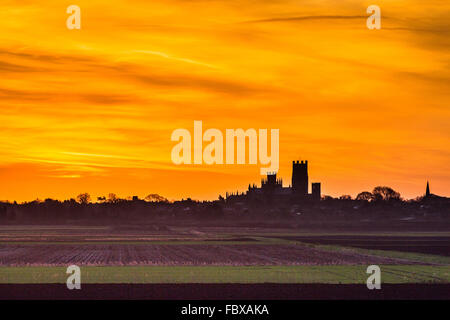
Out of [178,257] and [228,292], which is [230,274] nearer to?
[228,292]

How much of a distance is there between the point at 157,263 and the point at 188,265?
10.9ft

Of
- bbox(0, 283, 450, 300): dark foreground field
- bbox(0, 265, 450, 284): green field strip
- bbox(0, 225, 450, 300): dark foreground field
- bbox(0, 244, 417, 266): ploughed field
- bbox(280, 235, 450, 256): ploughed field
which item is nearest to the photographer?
bbox(0, 283, 450, 300): dark foreground field

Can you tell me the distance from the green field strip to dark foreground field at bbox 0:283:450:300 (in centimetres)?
300

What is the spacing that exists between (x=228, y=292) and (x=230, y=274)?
1178 cm

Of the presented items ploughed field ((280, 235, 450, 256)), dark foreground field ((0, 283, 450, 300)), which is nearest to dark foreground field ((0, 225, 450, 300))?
dark foreground field ((0, 283, 450, 300))

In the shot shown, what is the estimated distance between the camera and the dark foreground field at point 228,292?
3891 cm

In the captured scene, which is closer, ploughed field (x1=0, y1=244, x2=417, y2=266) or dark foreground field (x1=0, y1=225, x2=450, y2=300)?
dark foreground field (x1=0, y1=225, x2=450, y2=300)

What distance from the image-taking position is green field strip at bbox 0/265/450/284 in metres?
48.1

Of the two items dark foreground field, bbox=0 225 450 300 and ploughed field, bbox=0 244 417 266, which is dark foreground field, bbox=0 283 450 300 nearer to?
dark foreground field, bbox=0 225 450 300

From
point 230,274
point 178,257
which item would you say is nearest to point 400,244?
point 178,257

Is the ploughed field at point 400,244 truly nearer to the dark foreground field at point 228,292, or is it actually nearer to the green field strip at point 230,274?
the green field strip at point 230,274

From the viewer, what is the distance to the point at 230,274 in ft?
173

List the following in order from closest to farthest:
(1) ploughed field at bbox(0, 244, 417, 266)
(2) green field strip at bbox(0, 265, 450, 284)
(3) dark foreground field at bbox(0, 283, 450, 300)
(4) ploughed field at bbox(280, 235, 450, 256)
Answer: (3) dark foreground field at bbox(0, 283, 450, 300) → (2) green field strip at bbox(0, 265, 450, 284) → (1) ploughed field at bbox(0, 244, 417, 266) → (4) ploughed field at bbox(280, 235, 450, 256)
